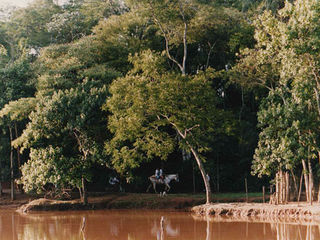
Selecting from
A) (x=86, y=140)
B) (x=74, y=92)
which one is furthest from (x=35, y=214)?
(x=74, y=92)

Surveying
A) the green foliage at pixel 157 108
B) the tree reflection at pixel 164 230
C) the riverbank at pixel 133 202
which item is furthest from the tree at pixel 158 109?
the tree reflection at pixel 164 230

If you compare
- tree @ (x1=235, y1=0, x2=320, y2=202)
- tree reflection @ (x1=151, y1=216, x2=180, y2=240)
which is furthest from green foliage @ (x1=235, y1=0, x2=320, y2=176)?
tree reflection @ (x1=151, y1=216, x2=180, y2=240)

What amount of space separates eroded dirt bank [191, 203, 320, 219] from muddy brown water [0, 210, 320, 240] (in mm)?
866

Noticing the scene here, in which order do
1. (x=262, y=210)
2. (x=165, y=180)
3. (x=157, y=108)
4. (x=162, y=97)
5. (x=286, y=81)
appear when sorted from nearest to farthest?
(x=262, y=210)
(x=286, y=81)
(x=162, y=97)
(x=157, y=108)
(x=165, y=180)

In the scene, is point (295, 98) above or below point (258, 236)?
above

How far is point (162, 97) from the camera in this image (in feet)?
63.4

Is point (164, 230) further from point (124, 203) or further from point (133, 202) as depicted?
point (124, 203)

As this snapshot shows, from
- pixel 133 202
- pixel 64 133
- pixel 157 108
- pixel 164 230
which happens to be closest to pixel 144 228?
pixel 164 230

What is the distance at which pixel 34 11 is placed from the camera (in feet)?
102

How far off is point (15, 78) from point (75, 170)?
23.3 ft

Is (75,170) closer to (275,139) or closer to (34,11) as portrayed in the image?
(275,139)

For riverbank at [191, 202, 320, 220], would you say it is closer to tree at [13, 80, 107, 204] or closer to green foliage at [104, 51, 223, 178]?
green foliage at [104, 51, 223, 178]

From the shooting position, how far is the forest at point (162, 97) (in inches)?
711

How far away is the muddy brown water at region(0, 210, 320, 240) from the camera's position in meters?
14.1
